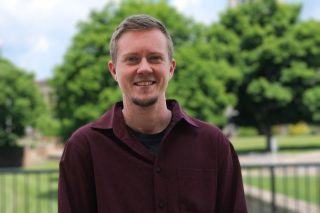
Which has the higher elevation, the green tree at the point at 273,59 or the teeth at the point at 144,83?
the green tree at the point at 273,59

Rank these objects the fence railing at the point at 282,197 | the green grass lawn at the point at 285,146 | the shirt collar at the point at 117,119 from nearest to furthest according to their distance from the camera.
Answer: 1. the shirt collar at the point at 117,119
2. the fence railing at the point at 282,197
3. the green grass lawn at the point at 285,146

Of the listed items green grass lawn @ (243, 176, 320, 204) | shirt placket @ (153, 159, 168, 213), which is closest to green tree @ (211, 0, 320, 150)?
green grass lawn @ (243, 176, 320, 204)

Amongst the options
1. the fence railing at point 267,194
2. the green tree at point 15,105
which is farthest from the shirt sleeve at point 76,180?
the green tree at point 15,105

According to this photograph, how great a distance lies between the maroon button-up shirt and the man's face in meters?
0.14

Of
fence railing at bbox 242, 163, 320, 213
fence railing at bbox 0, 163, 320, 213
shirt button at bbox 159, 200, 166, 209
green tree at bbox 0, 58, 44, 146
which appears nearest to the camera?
shirt button at bbox 159, 200, 166, 209

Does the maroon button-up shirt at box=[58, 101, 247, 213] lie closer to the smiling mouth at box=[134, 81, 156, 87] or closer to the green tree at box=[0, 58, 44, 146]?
the smiling mouth at box=[134, 81, 156, 87]

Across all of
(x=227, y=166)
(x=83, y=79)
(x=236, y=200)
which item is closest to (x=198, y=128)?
(x=227, y=166)

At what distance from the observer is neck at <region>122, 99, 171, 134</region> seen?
182 centimetres

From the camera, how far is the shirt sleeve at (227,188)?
6.19 feet

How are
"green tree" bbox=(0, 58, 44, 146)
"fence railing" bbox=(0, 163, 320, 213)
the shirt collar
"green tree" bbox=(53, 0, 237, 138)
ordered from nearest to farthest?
the shirt collar
"fence railing" bbox=(0, 163, 320, 213)
"green tree" bbox=(53, 0, 237, 138)
"green tree" bbox=(0, 58, 44, 146)

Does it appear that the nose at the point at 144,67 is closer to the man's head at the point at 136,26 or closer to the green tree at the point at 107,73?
the man's head at the point at 136,26

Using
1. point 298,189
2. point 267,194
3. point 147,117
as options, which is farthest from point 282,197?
point 147,117

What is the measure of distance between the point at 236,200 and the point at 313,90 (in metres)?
26.5

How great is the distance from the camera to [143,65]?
1.76 meters
